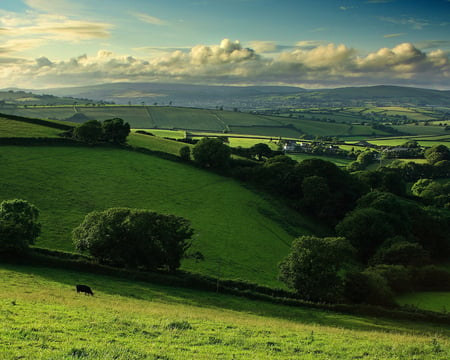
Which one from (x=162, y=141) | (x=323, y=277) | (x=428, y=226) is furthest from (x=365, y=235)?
(x=162, y=141)

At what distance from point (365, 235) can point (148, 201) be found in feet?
134

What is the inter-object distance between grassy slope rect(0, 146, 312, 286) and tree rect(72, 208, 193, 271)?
5418 millimetres

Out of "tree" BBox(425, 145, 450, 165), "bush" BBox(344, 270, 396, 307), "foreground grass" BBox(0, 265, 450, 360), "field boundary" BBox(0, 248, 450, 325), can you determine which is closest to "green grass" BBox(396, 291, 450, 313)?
"bush" BBox(344, 270, 396, 307)

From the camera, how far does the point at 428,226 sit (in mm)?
77750

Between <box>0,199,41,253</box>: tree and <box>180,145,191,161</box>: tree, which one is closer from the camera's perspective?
<box>0,199,41,253</box>: tree

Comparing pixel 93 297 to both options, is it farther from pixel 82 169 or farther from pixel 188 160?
pixel 188 160

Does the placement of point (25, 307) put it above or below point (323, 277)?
above

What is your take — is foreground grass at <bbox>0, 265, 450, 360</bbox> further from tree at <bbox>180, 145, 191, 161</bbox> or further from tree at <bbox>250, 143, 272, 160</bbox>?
tree at <bbox>250, 143, 272, 160</bbox>

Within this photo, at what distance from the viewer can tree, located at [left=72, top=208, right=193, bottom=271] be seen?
45.0 metres

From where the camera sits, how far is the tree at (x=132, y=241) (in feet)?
148

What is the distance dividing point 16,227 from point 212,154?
61821 millimetres

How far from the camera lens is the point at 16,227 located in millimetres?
41562

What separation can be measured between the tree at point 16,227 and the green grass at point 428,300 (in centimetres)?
4653

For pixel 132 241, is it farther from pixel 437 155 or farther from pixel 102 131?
pixel 437 155
